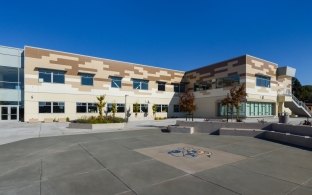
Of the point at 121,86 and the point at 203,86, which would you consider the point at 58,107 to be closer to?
the point at 121,86

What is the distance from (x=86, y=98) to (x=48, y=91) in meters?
5.13

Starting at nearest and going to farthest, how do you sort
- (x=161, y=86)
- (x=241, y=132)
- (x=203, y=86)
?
1. (x=241, y=132)
2. (x=203, y=86)
3. (x=161, y=86)

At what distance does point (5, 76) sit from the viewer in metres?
28.5

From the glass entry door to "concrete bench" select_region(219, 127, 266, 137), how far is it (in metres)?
26.4

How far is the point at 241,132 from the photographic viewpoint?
48.5 ft

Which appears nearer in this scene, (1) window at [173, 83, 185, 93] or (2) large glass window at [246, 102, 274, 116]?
(2) large glass window at [246, 102, 274, 116]

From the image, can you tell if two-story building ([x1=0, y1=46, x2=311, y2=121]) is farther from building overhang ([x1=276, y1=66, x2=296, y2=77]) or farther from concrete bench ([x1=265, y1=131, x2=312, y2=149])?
concrete bench ([x1=265, y1=131, x2=312, y2=149])

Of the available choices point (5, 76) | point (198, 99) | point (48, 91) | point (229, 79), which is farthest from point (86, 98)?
point (229, 79)

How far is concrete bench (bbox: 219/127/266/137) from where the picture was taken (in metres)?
14.1

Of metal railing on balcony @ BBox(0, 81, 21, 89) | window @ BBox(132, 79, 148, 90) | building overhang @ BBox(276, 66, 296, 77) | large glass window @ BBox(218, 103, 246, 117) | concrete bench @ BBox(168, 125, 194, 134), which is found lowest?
concrete bench @ BBox(168, 125, 194, 134)

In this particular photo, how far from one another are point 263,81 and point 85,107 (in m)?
28.7

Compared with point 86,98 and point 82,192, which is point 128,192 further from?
point 86,98

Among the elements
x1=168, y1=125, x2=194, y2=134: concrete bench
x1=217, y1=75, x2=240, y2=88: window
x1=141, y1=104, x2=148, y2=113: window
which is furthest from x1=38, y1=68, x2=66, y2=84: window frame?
x1=217, y1=75, x2=240, y2=88: window

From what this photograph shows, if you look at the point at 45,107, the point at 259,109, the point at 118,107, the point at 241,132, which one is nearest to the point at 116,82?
the point at 118,107
